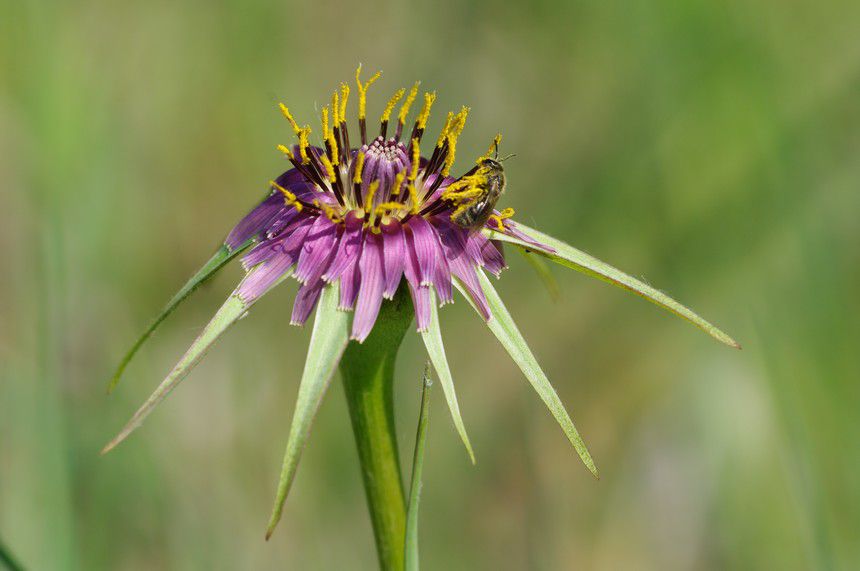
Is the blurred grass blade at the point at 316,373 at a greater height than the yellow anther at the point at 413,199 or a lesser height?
lesser

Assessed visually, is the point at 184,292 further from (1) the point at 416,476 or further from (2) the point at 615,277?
(2) the point at 615,277

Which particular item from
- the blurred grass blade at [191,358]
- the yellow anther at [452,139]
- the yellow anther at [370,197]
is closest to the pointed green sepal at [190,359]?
the blurred grass blade at [191,358]

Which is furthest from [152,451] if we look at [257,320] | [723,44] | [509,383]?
[723,44]

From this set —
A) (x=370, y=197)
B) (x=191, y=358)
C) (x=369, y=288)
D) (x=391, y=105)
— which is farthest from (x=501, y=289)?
(x=191, y=358)

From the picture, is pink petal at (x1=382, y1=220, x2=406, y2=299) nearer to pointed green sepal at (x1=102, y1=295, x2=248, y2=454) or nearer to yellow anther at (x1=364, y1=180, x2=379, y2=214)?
yellow anther at (x1=364, y1=180, x2=379, y2=214)

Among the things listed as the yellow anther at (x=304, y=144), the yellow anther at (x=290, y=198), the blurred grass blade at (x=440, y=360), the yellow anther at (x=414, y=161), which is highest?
the yellow anther at (x=414, y=161)

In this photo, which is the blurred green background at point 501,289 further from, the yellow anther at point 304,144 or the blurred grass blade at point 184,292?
the yellow anther at point 304,144

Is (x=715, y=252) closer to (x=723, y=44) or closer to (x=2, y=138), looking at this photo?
(x=723, y=44)
